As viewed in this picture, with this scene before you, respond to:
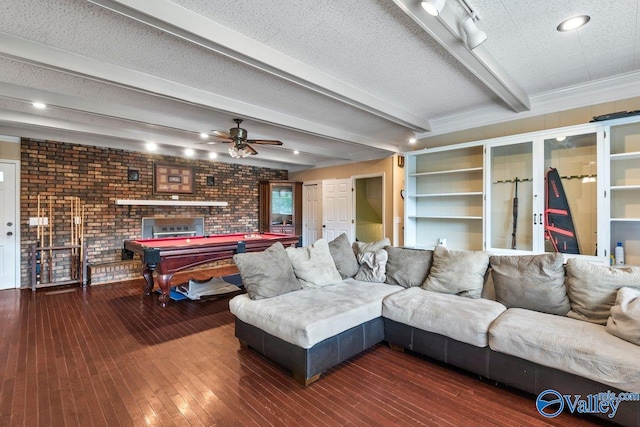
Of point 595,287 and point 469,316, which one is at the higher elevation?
point 595,287

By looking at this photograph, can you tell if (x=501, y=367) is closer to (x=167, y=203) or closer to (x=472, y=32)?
(x=472, y=32)

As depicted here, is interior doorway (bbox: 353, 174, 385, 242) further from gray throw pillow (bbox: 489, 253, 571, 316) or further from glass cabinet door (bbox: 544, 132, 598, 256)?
gray throw pillow (bbox: 489, 253, 571, 316)

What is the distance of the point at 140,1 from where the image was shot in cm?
176

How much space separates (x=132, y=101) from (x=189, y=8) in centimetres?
211

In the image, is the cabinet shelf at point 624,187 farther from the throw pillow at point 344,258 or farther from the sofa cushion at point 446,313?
the throw pillow at point 344,258

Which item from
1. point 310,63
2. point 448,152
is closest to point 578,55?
point 448,152

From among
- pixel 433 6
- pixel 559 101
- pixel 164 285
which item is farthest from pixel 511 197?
pixel 164 285

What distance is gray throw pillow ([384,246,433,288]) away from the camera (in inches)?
124

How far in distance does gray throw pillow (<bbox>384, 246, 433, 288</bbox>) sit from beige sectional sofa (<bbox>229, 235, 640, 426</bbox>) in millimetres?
12

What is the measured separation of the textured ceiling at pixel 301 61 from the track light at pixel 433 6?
12cm

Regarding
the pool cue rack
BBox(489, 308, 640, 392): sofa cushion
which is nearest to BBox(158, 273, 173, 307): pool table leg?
the pool cue rack

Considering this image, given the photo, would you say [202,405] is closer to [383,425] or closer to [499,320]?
[383,425]

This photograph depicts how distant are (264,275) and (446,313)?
158cm

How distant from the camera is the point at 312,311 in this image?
234 cm
